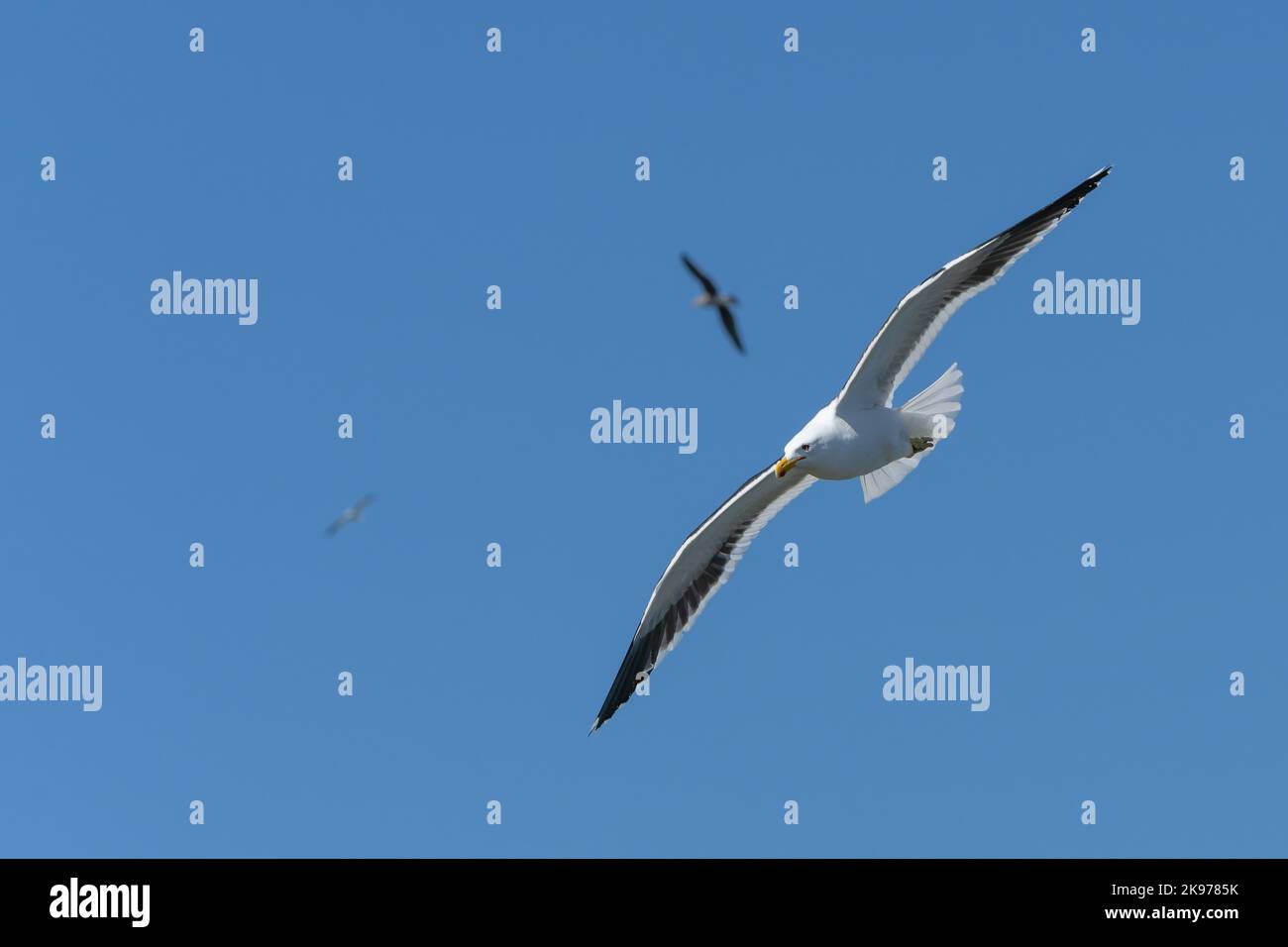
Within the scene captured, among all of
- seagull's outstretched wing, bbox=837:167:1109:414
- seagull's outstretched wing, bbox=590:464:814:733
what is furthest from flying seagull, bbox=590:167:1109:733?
seagull's outstretched wing, bbox=590:464:814:733

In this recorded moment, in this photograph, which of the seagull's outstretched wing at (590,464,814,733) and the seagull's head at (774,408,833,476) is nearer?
the seagull's head at (774,408,833,476)

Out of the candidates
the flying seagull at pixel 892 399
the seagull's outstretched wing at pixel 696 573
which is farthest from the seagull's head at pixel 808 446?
the seagull's outstretched wing at pixel 696 573

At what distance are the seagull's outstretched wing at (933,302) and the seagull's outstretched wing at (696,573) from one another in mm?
1318

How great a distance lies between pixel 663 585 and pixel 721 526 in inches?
28.8

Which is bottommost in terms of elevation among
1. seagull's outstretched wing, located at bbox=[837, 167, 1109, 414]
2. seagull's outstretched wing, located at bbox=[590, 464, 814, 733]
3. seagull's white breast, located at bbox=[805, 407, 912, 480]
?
seagull's outstretched wing, located at bbox=[590, 464, 814, 733]

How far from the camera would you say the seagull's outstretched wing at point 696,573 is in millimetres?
16062

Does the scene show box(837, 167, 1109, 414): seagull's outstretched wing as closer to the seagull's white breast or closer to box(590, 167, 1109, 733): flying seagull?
box(590, 167, 1109, 733): flying seagull

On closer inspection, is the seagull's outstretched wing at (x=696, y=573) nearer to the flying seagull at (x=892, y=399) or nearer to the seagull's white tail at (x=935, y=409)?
the flying seagull at (x=892, y=399)

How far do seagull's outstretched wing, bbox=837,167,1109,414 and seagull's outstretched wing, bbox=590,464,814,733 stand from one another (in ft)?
4.32

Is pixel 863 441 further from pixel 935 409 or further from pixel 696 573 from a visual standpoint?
pixel 696 573

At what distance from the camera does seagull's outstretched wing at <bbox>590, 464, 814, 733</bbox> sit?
1606cm

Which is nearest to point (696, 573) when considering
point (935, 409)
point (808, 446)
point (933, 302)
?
point (808, 446)
